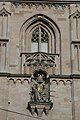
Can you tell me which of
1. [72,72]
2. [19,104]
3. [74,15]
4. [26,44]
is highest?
[74,15]

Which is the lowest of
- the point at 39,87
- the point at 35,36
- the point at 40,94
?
the point at 40,94

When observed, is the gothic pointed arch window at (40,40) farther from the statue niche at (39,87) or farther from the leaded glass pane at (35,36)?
the statue niche at (39,87)

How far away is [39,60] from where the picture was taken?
1877cm

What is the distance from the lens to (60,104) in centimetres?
1788

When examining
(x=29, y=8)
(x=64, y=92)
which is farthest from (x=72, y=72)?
(x=29, y=8)

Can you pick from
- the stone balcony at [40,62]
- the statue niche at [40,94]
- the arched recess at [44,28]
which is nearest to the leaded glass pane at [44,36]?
the arched recess at [44,28]

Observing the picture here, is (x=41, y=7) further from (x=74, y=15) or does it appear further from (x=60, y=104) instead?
(x=60, y=104)

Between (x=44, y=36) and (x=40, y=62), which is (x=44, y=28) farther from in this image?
(x=40, y=62)

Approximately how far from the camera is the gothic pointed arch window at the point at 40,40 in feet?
63.7

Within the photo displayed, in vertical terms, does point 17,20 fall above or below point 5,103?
above

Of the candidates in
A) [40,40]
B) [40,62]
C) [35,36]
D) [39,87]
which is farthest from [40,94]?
[35,36]

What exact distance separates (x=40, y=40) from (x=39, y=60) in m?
Answer: 1.16

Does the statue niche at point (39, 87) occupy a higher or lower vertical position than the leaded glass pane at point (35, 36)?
lower

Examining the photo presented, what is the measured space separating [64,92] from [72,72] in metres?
0.96
